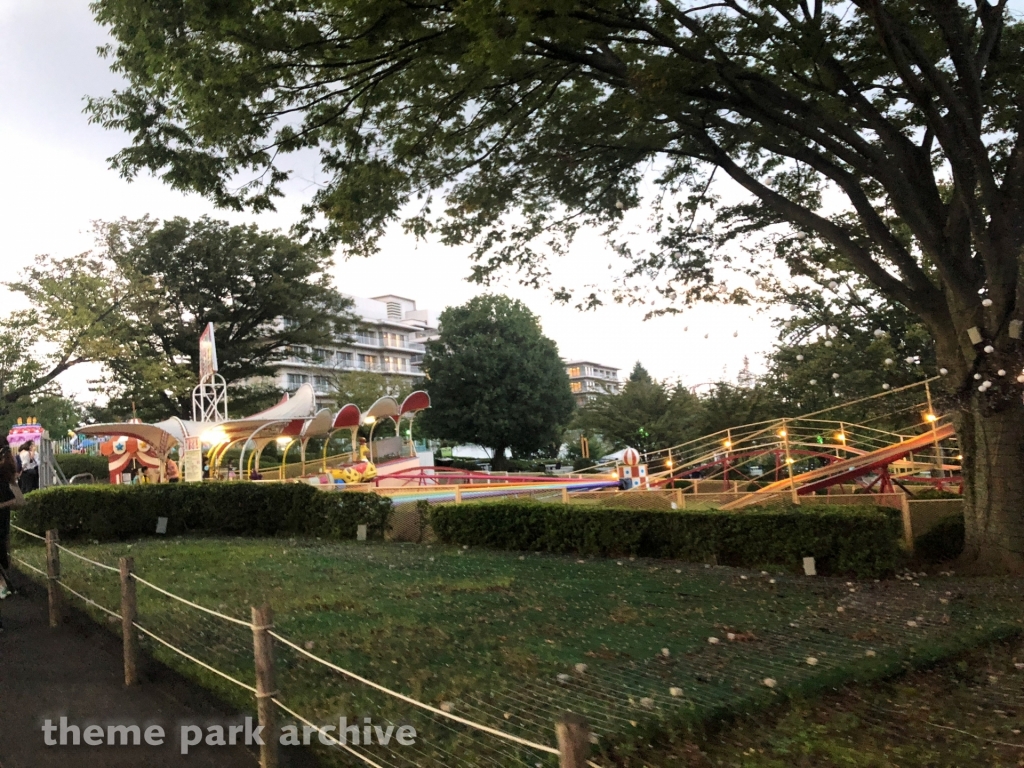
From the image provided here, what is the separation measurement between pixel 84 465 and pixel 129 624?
1301 inches

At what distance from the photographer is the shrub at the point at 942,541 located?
1047 cm

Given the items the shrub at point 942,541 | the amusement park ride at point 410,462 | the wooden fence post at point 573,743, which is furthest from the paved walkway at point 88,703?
the shrub at point 942,541

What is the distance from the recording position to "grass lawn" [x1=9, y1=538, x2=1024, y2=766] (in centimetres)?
432

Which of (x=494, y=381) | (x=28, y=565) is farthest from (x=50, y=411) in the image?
(x=28, y=565)

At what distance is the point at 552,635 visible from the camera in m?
6.18

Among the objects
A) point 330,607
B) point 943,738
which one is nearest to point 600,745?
point 943,738

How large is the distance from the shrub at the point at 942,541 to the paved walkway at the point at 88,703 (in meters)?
9.78

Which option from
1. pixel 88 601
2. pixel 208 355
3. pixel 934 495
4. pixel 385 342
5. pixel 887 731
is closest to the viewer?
pixel 887 731

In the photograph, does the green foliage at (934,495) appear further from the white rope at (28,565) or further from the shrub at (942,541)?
the white rope at (28,565)

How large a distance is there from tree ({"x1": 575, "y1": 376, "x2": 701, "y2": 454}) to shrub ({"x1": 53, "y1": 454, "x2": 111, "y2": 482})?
85.8 ft

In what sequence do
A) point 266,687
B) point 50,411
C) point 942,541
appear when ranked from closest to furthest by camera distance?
point 266,687
point 942,541
point 50,411

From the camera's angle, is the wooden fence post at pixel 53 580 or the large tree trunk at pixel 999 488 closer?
the wooden fence post at pixel 53 580

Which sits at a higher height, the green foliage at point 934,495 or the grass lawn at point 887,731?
the green foliage at point 934,495

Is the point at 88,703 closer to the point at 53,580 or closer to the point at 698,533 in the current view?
the point at 53,580
